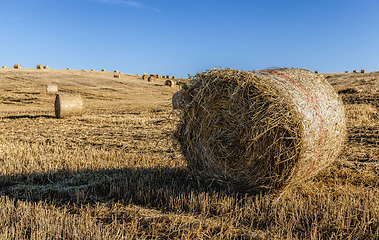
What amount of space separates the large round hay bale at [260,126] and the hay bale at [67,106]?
33.3 ft

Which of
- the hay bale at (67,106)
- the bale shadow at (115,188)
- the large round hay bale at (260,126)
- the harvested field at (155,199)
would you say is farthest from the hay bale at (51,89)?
the large round hay bale at (260,126)

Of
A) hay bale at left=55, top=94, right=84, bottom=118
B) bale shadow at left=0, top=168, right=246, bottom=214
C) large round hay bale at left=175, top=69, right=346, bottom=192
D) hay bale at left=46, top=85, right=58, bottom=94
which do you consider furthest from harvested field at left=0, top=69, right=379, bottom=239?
hay bale at left=46, top=85, right=58, bottom=94

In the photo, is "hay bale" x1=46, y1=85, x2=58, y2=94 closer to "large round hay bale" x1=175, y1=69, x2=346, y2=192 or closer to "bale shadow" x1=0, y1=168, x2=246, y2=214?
"bale shadow" x1=0, y1=168, x2=246, y2=214

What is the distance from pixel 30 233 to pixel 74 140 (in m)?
5.61

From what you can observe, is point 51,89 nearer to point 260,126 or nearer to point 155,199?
point 155,199

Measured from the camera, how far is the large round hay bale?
163 inches

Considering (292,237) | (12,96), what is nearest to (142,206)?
(292,237)

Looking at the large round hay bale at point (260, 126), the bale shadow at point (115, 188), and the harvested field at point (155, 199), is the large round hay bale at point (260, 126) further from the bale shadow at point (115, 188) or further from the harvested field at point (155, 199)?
the bale shadow at point (115, 188)

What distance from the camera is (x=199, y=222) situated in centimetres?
364

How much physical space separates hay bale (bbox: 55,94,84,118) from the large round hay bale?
1016 cm

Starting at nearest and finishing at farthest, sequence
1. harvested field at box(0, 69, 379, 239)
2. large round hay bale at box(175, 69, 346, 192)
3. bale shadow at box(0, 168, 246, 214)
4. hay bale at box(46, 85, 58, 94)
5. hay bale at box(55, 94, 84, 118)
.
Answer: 1. harvested field at box(0, 69, 379, 239)
2. large round hay bale at box(175, 69, 346, 192)
3. bale shadow at box(0, 168, 246, 214)
4. hay bale at box(55, 94, 84, 118)
5. hay bale at box(46, 85, 58, 94)

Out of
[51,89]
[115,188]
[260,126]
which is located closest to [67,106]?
[115,188]

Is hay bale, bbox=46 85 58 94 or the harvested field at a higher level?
hay bale, bbox=46 85 58 94

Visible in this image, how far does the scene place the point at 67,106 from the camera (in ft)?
46.0
